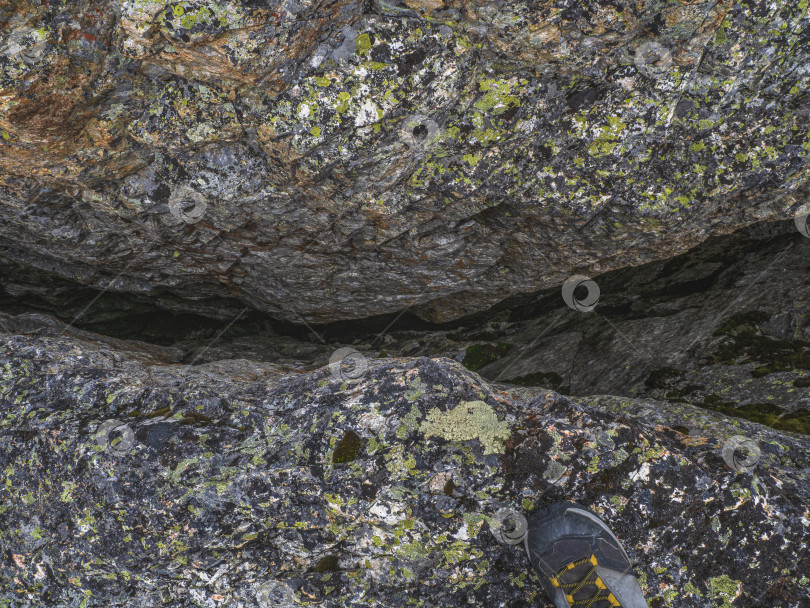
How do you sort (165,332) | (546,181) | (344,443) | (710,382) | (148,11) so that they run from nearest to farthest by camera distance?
(148,11)
(344,443)
(546,181)
(710,382)
(165,332)

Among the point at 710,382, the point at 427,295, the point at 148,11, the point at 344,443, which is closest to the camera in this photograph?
the point at 148,11


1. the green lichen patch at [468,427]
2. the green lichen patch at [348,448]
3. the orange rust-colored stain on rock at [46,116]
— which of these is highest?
the orange rust-colored stain on rock at [46,116]

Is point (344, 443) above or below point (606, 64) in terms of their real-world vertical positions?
below

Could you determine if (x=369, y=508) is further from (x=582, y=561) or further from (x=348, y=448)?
(x=582, y=561)

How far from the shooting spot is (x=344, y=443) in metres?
5.37

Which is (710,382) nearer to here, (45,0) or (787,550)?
(787,550)

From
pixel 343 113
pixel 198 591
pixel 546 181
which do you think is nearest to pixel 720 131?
pixel 546 181

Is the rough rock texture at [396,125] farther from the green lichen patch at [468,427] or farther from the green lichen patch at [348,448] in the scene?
the green lichen patch at [348,448]

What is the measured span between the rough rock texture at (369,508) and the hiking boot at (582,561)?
180 mm

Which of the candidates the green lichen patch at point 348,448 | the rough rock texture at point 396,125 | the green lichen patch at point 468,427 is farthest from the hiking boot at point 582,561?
the rough rock texture at point 396,125

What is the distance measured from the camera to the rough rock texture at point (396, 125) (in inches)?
194

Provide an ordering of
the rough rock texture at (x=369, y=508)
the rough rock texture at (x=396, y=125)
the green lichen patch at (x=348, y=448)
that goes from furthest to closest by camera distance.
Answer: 1. the green lichen patch at (x=348, y=448)
2. the rough rock texture at (x=369, y=508)
3. the rough rock texture at (x=396, y=125)

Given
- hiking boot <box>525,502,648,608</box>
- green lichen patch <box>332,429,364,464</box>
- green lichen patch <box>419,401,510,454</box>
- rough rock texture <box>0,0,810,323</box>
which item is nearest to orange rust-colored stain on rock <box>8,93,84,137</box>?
rough rock texture <box>0,0,810,323</box>

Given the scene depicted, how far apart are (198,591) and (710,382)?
6.94m
